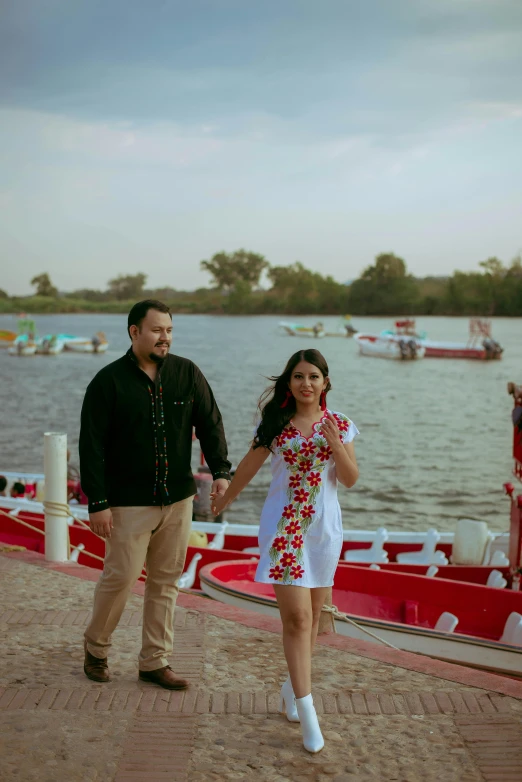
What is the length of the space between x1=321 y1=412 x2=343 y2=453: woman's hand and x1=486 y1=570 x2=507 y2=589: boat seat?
5.44 meters

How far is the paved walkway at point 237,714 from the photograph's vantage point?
380cm

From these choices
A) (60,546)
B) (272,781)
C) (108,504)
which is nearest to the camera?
(272,781)

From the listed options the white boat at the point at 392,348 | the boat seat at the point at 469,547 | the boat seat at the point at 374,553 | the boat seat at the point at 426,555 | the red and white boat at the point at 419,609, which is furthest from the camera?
the white boat at the point at 392,348

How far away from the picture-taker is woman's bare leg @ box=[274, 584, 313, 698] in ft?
12.8

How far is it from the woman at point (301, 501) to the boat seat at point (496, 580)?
5169 millimetres

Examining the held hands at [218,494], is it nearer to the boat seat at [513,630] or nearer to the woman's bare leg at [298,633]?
the woman's bare leg at [298,633]

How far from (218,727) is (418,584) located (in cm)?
396

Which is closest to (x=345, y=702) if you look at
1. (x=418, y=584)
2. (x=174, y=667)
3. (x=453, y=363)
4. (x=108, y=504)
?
(x=174, y=667)

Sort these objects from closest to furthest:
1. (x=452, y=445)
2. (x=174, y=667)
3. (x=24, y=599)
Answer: (x=174, y=667)
(x=24, y=599)
(x=452, y=445)

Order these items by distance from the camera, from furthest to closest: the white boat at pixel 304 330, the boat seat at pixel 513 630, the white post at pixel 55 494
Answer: the white boat at pixel 304 330, the white post at pixel 55 494, the boat seat at pixel 513 630

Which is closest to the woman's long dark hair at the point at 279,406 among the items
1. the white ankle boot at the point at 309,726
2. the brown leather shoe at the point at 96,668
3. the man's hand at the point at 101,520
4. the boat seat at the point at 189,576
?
the man's hand at the point at 101,520

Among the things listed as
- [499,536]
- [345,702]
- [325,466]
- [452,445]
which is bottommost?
[452,445]

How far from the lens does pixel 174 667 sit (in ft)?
16.4

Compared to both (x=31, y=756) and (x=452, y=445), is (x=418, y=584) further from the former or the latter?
(x=452, y=445)
